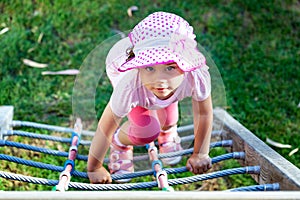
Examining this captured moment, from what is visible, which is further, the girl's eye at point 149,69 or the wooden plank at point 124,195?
the girl's eye at point 149,69

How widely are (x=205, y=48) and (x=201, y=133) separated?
163 cm

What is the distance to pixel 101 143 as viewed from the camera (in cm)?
183

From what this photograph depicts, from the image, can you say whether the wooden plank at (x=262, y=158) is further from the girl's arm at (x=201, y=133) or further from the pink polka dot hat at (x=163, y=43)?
the pink polka dot hat at (x=163, y=43)

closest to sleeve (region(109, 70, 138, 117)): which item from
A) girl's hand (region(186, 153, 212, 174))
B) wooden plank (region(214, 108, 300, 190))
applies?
girl's hand (region(186, 153, 212, 174))

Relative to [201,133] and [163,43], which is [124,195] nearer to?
[163,43]

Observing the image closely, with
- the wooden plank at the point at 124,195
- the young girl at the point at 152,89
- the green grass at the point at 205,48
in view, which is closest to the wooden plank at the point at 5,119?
the green grass at the point at 205,48

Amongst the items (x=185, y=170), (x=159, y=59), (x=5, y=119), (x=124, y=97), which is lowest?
(x=185, y=170)

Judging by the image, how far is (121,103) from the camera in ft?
5.70

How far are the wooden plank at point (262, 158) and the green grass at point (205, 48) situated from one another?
1.05ft

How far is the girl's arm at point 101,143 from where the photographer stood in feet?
5.87

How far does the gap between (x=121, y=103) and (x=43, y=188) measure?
34.8 inches

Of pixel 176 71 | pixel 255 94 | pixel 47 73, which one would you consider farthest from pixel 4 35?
pixel 176 71

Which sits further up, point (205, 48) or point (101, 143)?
point (205, 48)

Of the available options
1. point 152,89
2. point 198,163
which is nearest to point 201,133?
point 198,163
